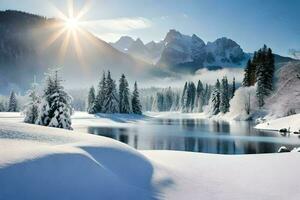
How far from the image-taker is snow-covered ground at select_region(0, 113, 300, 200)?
789 centimetres

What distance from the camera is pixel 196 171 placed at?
12680 millimetres

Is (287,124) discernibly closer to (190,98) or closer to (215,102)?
(215,102)

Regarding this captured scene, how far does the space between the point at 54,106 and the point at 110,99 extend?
192ft

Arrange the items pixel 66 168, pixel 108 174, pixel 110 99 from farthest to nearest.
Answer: pixel 110 99, pixel 108 174, pixel 66 168

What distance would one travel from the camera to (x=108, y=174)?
9.54 m

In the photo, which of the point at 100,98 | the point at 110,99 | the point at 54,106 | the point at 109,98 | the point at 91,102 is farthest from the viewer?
the point at 91,102

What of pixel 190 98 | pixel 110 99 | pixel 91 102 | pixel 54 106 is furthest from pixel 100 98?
pixel 190 98

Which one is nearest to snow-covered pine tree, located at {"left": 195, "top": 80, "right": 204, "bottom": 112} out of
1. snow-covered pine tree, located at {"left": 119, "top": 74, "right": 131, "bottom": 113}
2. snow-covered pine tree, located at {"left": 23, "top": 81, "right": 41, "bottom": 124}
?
snow-covered pine tree, located at {"left": 119, "top": 74, "right": 131, "bottom": 113}

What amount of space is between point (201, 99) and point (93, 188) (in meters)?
150

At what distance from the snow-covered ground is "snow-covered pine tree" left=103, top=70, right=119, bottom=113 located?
240ft

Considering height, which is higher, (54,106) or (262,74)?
(262,74)

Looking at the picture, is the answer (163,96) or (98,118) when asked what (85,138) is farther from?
(163,96)

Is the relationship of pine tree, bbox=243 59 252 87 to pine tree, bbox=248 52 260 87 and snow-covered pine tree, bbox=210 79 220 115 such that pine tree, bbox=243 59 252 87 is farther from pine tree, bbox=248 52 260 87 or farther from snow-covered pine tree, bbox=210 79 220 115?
snow-covered pine tree, bbox=210 79 220 115

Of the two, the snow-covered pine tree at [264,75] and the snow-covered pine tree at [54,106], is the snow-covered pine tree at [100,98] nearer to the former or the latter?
the snow-covered pine tree at [264,75]
